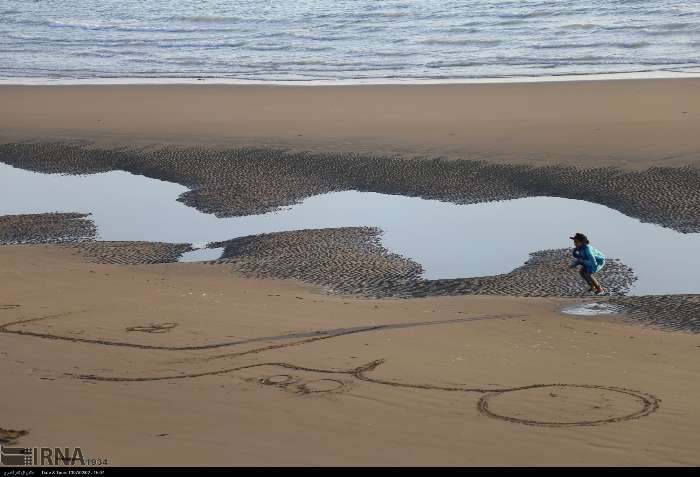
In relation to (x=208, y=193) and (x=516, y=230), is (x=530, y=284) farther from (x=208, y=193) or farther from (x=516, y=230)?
(x=208, y=193)

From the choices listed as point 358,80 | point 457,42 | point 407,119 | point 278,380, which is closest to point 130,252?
point 278,380

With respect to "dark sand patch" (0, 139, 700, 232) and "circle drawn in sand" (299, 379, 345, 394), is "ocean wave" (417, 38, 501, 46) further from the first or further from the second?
"circle drawn in sand" (299, 379, 345, 394)

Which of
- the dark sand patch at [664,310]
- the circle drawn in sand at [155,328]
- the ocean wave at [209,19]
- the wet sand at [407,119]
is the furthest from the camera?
the ocean wave at [209,19]

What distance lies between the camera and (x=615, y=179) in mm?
15844

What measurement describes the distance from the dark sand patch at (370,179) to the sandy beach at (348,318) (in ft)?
0.17

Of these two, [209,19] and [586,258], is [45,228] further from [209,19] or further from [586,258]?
[209,19]

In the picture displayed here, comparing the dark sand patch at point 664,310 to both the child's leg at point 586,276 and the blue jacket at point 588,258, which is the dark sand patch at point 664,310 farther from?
the blue jacket at point 588,258

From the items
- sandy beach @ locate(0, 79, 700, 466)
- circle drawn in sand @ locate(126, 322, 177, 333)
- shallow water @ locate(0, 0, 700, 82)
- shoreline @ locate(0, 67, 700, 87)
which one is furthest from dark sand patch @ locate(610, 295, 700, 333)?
shallow water @ locate(0, 0, 700, 82)

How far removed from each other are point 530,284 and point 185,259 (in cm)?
417

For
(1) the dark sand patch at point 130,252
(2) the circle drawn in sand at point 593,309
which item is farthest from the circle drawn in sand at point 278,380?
(1) the dark sand patch at point 130,252

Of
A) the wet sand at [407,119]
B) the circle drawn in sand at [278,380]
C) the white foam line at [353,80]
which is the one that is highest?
the white foam line at [353,80]

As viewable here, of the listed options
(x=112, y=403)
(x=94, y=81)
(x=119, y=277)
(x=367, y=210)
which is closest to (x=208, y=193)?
(x=367, y=210)

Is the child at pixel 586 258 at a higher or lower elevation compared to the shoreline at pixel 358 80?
lower

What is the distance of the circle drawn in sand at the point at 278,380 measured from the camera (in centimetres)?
837
